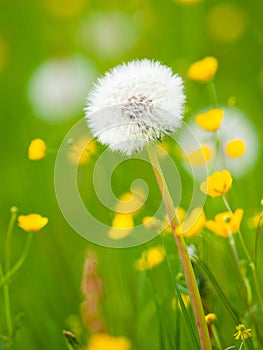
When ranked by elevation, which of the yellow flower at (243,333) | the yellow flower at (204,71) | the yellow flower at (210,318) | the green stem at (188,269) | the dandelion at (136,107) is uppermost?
the yellow flower at (204,71)

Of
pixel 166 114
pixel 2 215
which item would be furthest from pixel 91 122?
pixel 2 215

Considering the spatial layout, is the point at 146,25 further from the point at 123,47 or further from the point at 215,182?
the point at 215,182

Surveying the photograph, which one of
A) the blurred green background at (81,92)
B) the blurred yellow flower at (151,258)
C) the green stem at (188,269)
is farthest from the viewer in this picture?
the blurred green background at (81,92)

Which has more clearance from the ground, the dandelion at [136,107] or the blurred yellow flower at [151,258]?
the dandelion at [136,107]

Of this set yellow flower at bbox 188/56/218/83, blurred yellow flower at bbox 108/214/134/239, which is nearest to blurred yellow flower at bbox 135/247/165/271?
blurred yellow flower at bbox 108/214/134/239

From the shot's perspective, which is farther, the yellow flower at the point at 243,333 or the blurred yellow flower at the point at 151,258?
the blurred yellow flower at the point at 151,258

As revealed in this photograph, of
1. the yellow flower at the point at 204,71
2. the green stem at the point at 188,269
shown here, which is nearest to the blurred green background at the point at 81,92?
the yellow flower at the point at 204,71

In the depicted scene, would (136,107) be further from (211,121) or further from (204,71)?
(204,71)

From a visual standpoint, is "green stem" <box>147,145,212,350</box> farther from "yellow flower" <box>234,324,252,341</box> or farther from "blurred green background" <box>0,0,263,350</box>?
"blurred green background" <box>0,0,263,350</box>

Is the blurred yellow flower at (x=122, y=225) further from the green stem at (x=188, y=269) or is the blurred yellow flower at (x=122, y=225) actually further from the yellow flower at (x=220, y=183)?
the green stem at (x=188, y=269)
